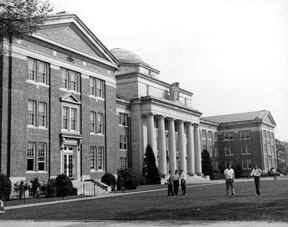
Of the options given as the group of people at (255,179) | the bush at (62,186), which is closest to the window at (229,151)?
the bush at (62,186)

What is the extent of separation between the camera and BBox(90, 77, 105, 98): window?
44.7 meters

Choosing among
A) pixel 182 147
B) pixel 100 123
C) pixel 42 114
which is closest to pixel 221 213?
pixel 42 114

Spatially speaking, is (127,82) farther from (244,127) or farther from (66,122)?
(244,127)

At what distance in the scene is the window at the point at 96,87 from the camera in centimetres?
4465

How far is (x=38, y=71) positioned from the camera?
36.9m

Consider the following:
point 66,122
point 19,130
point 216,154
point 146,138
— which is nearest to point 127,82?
point 146,138

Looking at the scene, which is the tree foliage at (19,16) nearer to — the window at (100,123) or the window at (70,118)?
the window at (70,118)

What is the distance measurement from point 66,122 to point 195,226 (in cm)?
2868

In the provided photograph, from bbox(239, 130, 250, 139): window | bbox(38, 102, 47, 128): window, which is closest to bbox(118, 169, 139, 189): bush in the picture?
bbox(38, 102, 47, 128): window

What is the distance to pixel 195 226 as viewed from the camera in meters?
13.2

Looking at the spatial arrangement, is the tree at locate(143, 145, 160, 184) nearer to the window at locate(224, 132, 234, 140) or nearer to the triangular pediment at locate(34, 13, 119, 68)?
the triangular pediment at locate(34, 13, 119, 68)

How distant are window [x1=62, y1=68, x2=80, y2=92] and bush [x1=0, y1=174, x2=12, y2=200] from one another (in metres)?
12.4

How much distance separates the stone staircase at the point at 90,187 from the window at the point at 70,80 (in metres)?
9.54

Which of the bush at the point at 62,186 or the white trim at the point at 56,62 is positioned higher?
the white trim at the point at 56,62
